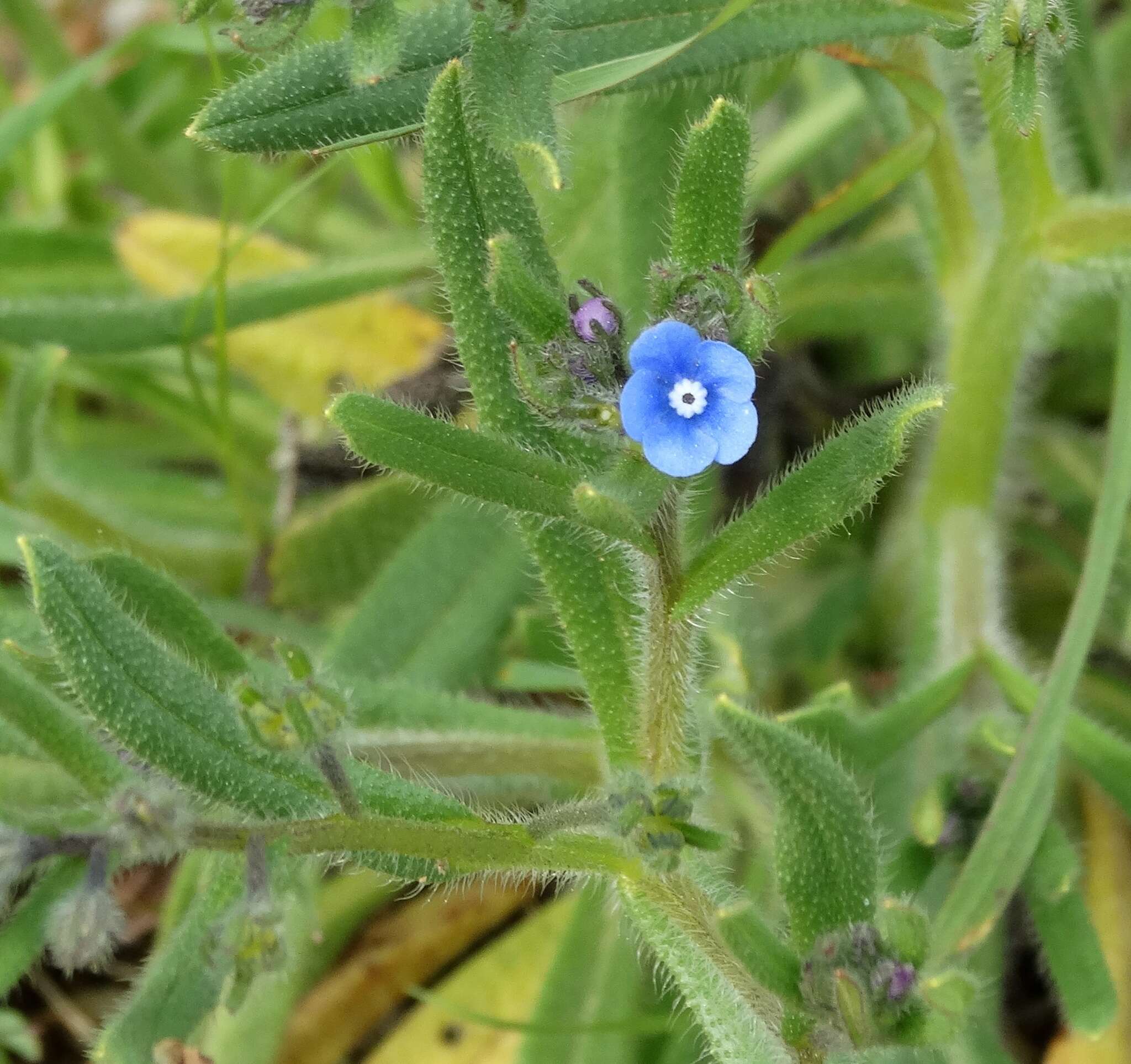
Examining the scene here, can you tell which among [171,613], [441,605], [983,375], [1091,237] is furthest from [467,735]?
[1091,237]

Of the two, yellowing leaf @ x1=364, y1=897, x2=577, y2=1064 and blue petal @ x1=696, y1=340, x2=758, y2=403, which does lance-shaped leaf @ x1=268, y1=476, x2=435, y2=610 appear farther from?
blue petal @ x1=696, y1=340, x2=758, y2=403

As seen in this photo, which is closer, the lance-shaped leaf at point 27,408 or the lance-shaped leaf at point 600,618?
the lance-shaped leaf at point 600,618

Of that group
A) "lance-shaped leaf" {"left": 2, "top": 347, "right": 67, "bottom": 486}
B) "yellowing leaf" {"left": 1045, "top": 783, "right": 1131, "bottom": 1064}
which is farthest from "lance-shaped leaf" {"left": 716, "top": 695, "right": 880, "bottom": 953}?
"lance-shaped leaf" {"left": 2, "top": 347, "right": 67, "bottom": 486}

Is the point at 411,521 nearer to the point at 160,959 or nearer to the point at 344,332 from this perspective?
the point at 344,332

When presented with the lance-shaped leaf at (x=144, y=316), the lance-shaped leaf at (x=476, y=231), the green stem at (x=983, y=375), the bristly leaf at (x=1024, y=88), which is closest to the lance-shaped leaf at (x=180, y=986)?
the lance-shaped leaf at (x=476, y=231)

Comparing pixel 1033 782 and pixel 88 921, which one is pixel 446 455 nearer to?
pixel 88 921

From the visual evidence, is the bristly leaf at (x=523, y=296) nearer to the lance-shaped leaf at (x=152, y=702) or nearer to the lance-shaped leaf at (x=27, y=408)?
the lance-shaped leaf at (x=152, y=702)
